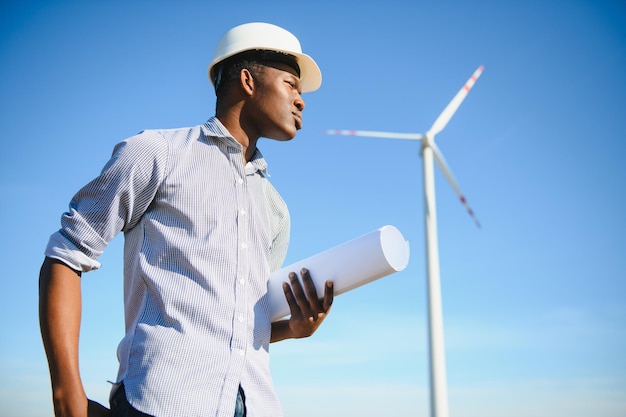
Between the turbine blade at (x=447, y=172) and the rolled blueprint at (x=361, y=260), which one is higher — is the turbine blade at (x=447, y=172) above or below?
above

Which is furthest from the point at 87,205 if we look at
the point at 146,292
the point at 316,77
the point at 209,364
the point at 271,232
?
the point at 316,77

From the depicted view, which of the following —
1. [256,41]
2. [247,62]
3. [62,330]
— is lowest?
[62,330]

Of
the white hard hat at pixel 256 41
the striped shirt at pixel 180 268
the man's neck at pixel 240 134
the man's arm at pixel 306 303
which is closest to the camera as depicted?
the striped shirt at pixel 180 268

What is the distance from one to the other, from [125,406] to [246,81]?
95.9 inches

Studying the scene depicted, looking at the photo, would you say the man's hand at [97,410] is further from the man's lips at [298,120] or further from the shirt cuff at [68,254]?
the man's lips at [298,120]

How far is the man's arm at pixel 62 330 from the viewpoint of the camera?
10.2 feet

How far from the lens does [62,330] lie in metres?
3.24

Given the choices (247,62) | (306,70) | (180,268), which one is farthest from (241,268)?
(306,70)

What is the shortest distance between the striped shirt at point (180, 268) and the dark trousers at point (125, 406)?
0.03 m

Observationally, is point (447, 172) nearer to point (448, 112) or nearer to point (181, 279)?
point (448, 112)

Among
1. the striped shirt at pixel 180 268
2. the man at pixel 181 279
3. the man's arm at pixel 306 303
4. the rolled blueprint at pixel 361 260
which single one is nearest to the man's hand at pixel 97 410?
the man at pixel 181 279

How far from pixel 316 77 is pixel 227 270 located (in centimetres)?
215

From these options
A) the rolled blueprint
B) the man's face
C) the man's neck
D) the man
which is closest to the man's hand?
the man

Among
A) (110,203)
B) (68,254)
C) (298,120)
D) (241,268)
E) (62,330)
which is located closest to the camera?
(62,330)
